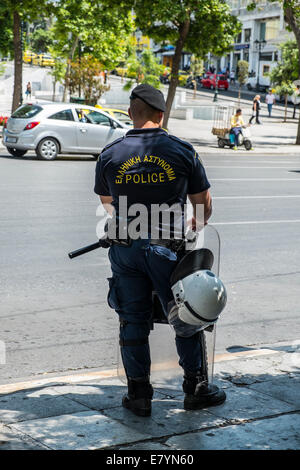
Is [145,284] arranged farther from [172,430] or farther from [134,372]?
[172,430]

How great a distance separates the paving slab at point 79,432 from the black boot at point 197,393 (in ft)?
1.52

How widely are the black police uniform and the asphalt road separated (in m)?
1.32

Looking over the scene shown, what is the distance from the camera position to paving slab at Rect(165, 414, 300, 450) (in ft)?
12.3

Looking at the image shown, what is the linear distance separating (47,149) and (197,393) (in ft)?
57.1

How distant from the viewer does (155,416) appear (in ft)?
13.8

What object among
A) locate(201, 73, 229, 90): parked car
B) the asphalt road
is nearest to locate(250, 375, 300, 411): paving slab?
the asphalt road

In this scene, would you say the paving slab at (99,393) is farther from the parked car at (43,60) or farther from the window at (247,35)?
the window at (247,35)

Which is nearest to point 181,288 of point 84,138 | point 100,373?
point 100,373

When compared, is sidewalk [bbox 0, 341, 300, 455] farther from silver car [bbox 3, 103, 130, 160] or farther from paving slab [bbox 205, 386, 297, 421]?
silver car [bbox 3, 103, 130, 160]

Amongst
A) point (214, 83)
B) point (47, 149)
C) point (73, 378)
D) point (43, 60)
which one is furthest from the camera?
point (43, 60)

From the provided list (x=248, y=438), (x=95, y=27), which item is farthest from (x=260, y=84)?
(x=248, y=438)

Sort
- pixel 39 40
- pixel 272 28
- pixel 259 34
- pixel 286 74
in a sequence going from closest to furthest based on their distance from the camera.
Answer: pixel 286 74 → pixel 272 28 → pixel 259 34 → pixel 39 40

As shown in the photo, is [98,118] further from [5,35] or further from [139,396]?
[5,35]

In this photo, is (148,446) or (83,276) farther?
(83,276)
